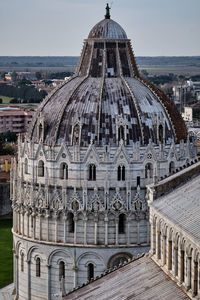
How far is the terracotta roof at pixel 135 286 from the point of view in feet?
154

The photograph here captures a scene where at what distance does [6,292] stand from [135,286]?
3637cm

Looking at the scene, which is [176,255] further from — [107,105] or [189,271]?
[107,105]

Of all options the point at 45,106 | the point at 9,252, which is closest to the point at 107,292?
the point at 45,106

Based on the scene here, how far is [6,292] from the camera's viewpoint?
8475cm

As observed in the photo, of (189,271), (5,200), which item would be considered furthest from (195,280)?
(5,200)

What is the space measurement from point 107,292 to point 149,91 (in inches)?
1226

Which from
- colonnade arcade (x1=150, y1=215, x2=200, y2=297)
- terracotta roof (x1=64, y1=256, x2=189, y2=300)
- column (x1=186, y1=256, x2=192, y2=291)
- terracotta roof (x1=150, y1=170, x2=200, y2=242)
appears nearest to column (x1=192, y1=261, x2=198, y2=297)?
colonnade arcade (x1=150, y1=215, x2=200, y2=297)

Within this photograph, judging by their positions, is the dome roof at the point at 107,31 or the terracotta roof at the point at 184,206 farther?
the dome roof at the point at 107,31

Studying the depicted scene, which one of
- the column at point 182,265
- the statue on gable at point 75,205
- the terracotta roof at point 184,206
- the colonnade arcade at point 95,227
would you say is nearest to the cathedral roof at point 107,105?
the statue on gable at point 75,205

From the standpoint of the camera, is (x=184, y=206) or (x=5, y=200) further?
(x=5, y=200)

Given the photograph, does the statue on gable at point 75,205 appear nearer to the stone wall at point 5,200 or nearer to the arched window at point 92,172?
the arched window at point 92,172

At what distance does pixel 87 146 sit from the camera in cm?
7612

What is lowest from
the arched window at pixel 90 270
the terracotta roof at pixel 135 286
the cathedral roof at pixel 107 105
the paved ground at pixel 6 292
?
the paved ground at pixel 6 292

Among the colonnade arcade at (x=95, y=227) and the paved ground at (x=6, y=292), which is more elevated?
the colonnade arcade at (x=95, y=227)
